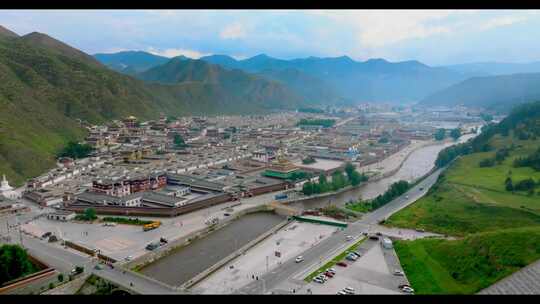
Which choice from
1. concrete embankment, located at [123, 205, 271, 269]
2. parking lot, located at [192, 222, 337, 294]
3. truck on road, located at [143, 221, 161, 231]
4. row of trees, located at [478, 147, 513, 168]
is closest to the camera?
parking lot, located at [192, 222, 337, 294]

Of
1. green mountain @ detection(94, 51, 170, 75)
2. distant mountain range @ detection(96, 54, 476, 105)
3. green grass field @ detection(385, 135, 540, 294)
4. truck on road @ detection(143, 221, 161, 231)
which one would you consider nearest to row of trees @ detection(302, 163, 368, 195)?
green grass field @ detection(385, 135, 540, 294)

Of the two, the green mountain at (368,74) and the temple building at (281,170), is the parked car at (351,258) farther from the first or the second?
the green mountain at (368,74)

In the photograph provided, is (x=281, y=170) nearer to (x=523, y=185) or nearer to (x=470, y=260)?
(x=523, y=185)

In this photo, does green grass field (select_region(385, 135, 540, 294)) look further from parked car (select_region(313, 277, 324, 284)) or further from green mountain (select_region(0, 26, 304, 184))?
green mountain (select_region(0, 26, 304, 184))

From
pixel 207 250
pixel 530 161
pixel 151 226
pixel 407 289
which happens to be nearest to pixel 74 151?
pixel 151 226

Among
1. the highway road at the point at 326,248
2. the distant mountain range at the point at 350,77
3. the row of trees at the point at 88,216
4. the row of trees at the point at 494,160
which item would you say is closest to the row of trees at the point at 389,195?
the highway road at the point at 326,248
